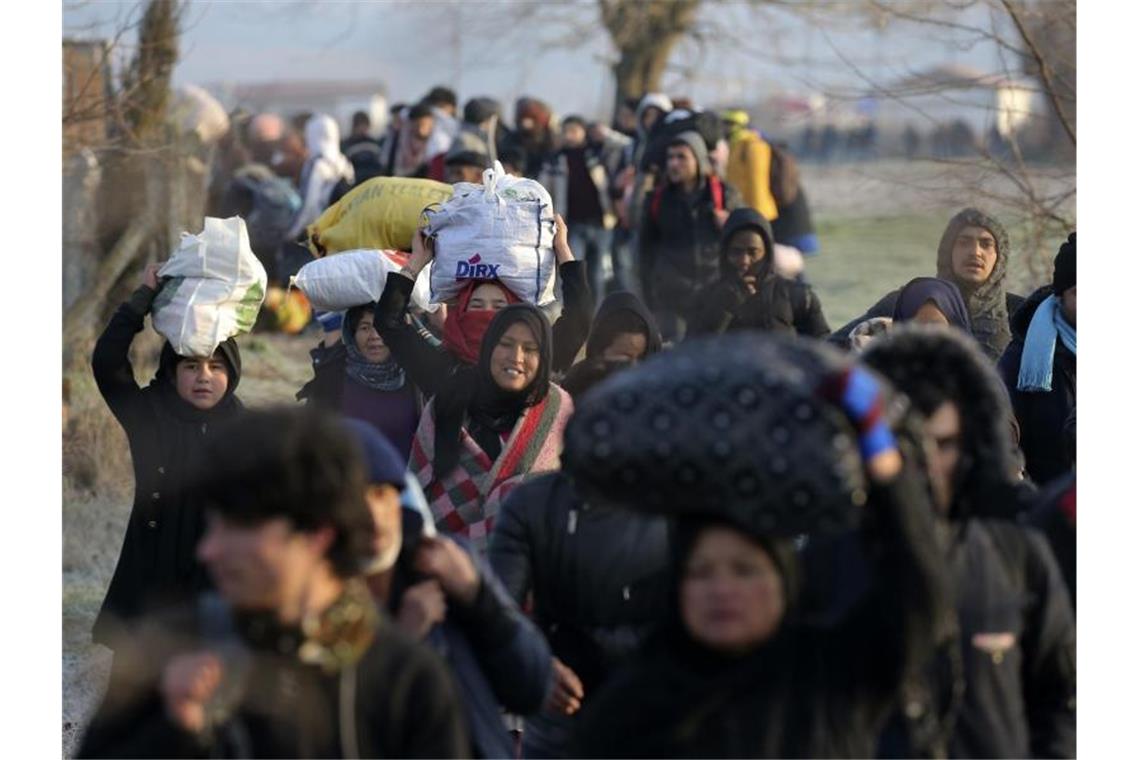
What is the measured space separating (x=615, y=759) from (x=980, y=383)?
1071mm

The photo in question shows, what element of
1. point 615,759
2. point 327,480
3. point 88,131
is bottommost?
point 615,759

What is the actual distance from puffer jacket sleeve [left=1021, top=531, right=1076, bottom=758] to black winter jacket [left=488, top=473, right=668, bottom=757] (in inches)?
42.3

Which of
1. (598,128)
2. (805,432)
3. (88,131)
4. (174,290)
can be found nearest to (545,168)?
(598,128)

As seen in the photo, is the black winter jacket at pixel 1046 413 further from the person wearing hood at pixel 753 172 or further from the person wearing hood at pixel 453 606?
the person wearing hood at pixel 753 172

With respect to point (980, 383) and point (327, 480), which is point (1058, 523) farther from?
point (327, 480)

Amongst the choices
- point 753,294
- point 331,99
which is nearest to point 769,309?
point 753,294

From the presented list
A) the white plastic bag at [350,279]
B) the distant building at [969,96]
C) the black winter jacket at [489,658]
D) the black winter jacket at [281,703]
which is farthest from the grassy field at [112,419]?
the black winter jacket at [281,703]

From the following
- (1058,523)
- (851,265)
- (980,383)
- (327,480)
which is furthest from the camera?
(851,265)

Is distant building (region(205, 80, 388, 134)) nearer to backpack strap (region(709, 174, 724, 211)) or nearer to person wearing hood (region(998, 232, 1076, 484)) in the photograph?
backpack strap (region(709, 174, 724, 211))

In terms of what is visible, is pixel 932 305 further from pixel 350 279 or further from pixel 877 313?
pixel 350 279

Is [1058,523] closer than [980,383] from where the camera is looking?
No

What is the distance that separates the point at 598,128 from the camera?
64.6ft

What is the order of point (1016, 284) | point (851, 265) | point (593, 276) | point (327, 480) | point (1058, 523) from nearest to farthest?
point (327, 480) < point (1058, 523) < point (1016, 284) < point (593, 276) < point (851, 265)

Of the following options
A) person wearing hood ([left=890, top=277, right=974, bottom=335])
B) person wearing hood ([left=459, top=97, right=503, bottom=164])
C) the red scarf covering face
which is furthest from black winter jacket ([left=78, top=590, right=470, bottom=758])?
person wearing hood ([left=459, top=97, right=503, bottom=164])
